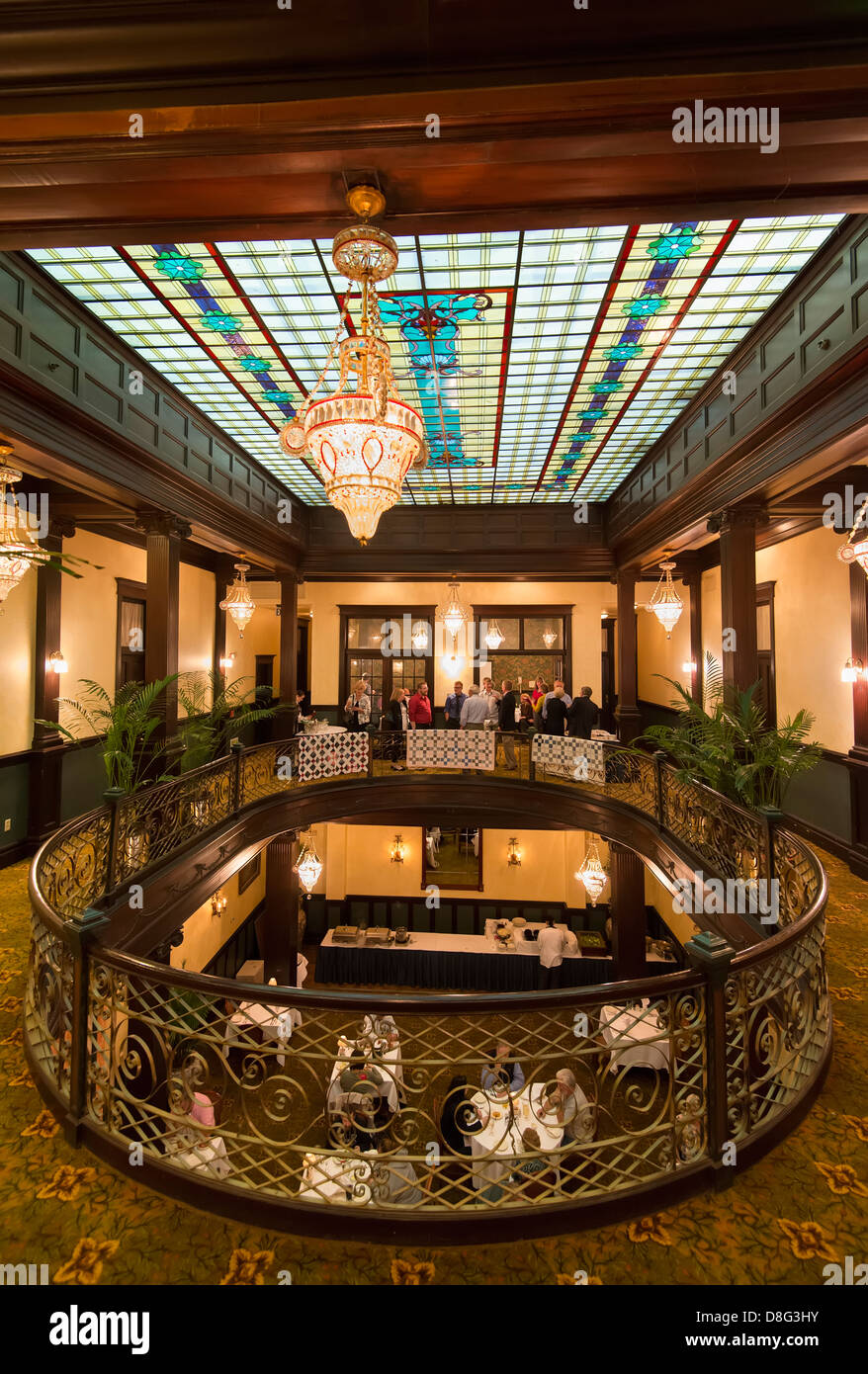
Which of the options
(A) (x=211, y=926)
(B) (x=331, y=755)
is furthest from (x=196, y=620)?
(A) (x=211, y=926)

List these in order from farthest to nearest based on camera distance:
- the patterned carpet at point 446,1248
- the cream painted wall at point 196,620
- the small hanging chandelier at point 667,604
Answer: the cream painted wall at point 196,620 → the small hanging chandelier at point 667,604 → the patterned carpet at point 446,1248

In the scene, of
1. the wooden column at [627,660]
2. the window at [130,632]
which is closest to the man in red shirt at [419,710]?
the wooden column at [627,660]

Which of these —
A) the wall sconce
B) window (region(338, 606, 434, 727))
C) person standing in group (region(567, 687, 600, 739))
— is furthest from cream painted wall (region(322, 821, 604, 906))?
the wall sconce

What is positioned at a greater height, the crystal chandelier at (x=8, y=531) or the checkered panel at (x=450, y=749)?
the crystal chandelier at (x=8, y=531)

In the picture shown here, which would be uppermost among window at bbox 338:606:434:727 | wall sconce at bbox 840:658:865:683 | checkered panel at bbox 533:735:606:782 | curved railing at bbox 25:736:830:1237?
window at bbox 338:606:434:727

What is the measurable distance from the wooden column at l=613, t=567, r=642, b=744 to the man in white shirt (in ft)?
13.2

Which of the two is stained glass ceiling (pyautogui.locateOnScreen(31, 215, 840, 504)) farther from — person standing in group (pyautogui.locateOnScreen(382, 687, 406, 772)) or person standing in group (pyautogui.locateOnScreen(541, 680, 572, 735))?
person standing in group (pyautogui.locateOnScreen(382, 687, 406, 772))

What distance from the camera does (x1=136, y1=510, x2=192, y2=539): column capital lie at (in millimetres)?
6883

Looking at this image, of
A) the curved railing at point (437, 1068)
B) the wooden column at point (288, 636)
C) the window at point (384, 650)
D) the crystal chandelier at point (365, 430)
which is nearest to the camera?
the curved railing at point (437, 1068)

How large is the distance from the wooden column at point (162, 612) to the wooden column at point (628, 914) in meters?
6.97

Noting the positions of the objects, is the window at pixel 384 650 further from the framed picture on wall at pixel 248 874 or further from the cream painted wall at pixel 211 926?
the cream painted wall at pixel 211 926

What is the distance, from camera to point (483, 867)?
45.4 feet

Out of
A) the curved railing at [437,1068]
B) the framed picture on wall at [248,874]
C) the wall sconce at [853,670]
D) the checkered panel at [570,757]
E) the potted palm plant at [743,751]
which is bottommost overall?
the framed picture on wall at [248,874]

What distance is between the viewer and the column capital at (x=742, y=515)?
618 cm
